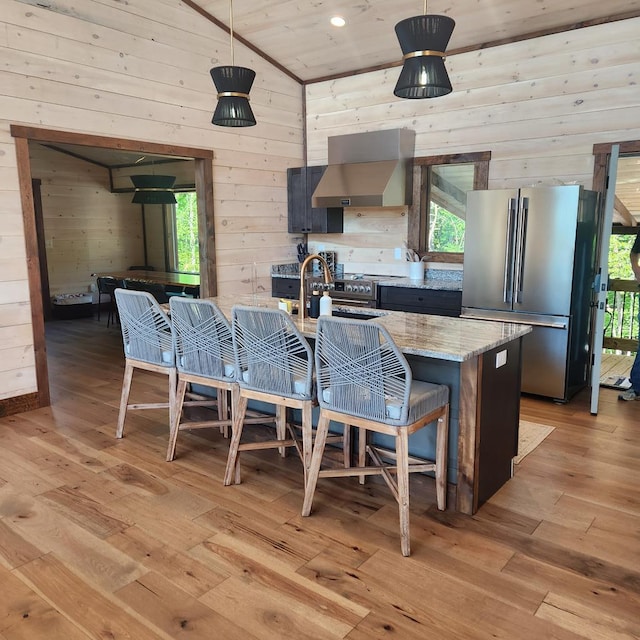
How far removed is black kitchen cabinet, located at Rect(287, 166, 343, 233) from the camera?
612cm

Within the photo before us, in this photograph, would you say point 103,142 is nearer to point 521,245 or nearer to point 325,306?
point 325,306

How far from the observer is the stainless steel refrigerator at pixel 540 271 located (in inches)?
167

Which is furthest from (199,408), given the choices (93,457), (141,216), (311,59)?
(141,216)

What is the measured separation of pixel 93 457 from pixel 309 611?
6.50 ft

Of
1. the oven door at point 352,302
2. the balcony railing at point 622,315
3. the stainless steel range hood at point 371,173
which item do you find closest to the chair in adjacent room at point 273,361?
the oven door at point 352,302

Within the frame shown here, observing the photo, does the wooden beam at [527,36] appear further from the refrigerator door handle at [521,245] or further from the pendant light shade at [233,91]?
the pendant light shade at [233,91]

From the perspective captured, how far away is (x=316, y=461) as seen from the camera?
2.72 meters

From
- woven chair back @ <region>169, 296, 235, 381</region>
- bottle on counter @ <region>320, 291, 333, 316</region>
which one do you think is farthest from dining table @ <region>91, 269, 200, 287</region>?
bottle on counter @ <region>320, 291, 333, 316</region>

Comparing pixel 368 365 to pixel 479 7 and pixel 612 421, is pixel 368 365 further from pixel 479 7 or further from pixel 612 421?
pixel 479 7

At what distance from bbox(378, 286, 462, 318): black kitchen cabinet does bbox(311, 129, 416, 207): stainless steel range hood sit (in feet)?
2.80

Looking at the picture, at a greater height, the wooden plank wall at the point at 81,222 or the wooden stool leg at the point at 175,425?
the wooden plank wall at the point at 81,222

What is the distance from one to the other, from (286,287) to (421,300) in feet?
5.49

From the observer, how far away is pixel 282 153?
625 cm

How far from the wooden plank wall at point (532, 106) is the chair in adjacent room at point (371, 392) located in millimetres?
3038
